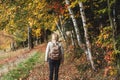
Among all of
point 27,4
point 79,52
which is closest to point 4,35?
point 27,4

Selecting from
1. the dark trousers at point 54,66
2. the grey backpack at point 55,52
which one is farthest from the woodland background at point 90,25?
the grey backpack at point 55,52

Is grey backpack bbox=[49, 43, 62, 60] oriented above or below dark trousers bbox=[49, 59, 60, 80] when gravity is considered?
above

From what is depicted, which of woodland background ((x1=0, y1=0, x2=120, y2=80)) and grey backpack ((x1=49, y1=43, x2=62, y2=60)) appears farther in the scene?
woodland background ((x1=0, y1=0, x2=120, y2=80))

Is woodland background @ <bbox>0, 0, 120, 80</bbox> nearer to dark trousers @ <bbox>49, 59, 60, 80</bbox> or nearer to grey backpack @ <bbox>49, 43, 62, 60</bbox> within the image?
dark trousers @ <bbox>49, 59, 60, 80</bbox>

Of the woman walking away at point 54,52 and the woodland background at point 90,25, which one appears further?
the woodland background at point 90,25

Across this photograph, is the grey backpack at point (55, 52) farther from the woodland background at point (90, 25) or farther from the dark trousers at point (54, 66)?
the woodland background at point (90, 25)

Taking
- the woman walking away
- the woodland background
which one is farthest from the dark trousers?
the woodland background

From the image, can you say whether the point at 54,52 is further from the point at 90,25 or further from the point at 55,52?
the point at 90,25

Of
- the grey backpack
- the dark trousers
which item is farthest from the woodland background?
the grey backpack

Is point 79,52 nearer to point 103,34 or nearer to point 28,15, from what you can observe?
point 103,34

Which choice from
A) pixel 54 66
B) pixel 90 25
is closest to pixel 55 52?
pixel 54 66

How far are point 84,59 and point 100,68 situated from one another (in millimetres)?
3263

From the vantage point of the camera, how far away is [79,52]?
2173cm

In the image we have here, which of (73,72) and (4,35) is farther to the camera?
(4,35)
